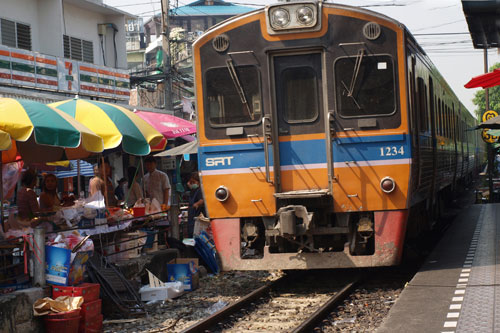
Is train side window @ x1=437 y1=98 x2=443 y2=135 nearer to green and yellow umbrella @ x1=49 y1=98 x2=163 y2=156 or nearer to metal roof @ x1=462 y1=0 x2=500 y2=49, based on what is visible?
metal roof @ x1=462 y1=0 x2=500 y2=49

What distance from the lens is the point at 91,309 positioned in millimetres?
7449

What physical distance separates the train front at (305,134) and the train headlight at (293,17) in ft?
0.04

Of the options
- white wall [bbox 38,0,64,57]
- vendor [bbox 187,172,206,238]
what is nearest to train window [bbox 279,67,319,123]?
vendor [bbox 187,172,206,238]

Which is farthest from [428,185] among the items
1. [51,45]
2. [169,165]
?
[51,45]

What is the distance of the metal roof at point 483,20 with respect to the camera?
7.54 meters

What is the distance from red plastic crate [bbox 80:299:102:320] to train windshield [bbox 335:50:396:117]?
3447mm

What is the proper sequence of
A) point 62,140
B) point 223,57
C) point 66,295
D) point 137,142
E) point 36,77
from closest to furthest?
1. point 66,295
2. point 62,140
3. point 223,57
4. point 137,142
5. point 36,77

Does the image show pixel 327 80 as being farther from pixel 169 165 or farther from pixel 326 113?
pixel 169 165

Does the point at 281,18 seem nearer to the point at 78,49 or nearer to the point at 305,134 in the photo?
the point at 305,134

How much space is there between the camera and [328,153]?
8492 mm

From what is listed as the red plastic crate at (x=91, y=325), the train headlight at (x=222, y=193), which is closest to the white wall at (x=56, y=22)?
the train headlight at (x=222, y=193)

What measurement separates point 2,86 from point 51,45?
3.80 metres

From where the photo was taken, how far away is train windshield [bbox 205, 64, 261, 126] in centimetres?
878

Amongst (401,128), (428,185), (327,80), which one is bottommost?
(428,185)
